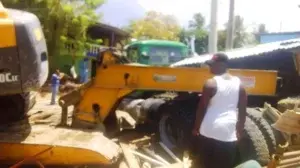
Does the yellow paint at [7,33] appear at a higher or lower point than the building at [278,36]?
higher

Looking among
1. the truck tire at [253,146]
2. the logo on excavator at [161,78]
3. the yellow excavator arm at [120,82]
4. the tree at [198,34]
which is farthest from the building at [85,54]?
the truck tire at [253,146]

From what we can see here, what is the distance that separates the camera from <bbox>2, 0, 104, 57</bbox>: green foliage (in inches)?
816

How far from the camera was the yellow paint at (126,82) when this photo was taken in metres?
6.19

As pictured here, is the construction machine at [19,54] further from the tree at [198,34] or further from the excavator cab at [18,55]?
the tree at [198,34]

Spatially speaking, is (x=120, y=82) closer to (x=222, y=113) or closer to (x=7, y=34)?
(x=222, y=113)

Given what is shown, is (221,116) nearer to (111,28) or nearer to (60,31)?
(60,31)

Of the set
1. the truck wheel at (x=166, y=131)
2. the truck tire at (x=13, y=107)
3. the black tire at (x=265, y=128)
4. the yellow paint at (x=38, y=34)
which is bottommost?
the truck wheel at (x=166, y=131)

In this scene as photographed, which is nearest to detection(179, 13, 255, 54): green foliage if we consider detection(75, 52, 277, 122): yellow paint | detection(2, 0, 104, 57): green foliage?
detection(2, 0, 104, 57): green foliage

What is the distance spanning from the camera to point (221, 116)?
14.9 ft

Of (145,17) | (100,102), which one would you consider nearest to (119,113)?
(100,102)

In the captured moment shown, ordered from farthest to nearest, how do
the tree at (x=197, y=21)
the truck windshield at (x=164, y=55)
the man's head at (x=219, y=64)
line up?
1. the tree at (x=197, y=21)
2. the truck windshield at (x=164, y=55)
3. the man's head at (x=219, y=64)

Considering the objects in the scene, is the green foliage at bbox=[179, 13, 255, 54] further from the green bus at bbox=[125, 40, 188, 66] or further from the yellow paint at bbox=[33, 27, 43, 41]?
the yellow paint at bbox=[33, 27, 43, 41]

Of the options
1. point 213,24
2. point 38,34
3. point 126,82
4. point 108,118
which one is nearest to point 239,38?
point 213,24

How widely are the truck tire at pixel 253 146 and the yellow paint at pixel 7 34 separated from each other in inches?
117
